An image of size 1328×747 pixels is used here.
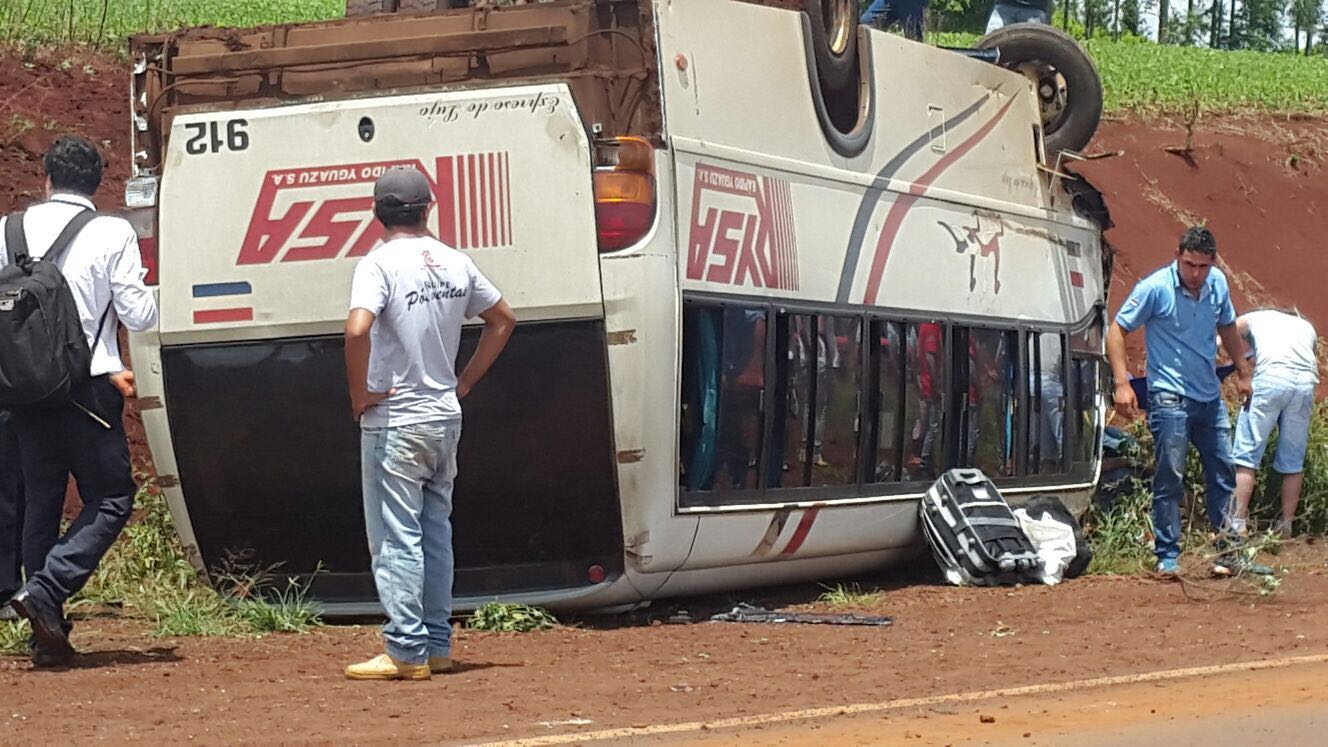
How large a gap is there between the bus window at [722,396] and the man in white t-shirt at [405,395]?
1551mm

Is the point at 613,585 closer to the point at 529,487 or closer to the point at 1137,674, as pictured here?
the point at 529,487

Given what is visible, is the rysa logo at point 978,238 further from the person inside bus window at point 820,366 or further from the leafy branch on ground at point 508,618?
the leafy branch on ground at point 508,618

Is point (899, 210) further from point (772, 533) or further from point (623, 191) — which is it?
point (623, 191)

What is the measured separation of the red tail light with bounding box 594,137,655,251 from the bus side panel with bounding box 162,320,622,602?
1.25ft

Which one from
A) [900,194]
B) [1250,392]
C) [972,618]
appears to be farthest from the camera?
[1250,392]

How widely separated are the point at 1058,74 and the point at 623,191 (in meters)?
5.33

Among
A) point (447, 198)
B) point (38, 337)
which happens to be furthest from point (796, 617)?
point (38, 337)

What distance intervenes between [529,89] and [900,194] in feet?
8.41

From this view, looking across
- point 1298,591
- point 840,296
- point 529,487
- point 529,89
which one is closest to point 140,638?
point 529,487

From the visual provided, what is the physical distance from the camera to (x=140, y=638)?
27.5 feet

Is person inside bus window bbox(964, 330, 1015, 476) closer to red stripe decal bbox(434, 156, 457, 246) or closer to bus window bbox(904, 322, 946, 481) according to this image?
bus window bbox(904, 322, 946, 481)

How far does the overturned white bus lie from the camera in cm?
801

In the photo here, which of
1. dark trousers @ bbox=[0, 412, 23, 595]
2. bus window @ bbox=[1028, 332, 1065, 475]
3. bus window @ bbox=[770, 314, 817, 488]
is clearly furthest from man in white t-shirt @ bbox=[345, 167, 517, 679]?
bus window @ bbox=[1028, 332, 1065, 475]

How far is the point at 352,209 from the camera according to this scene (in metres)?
8.11
